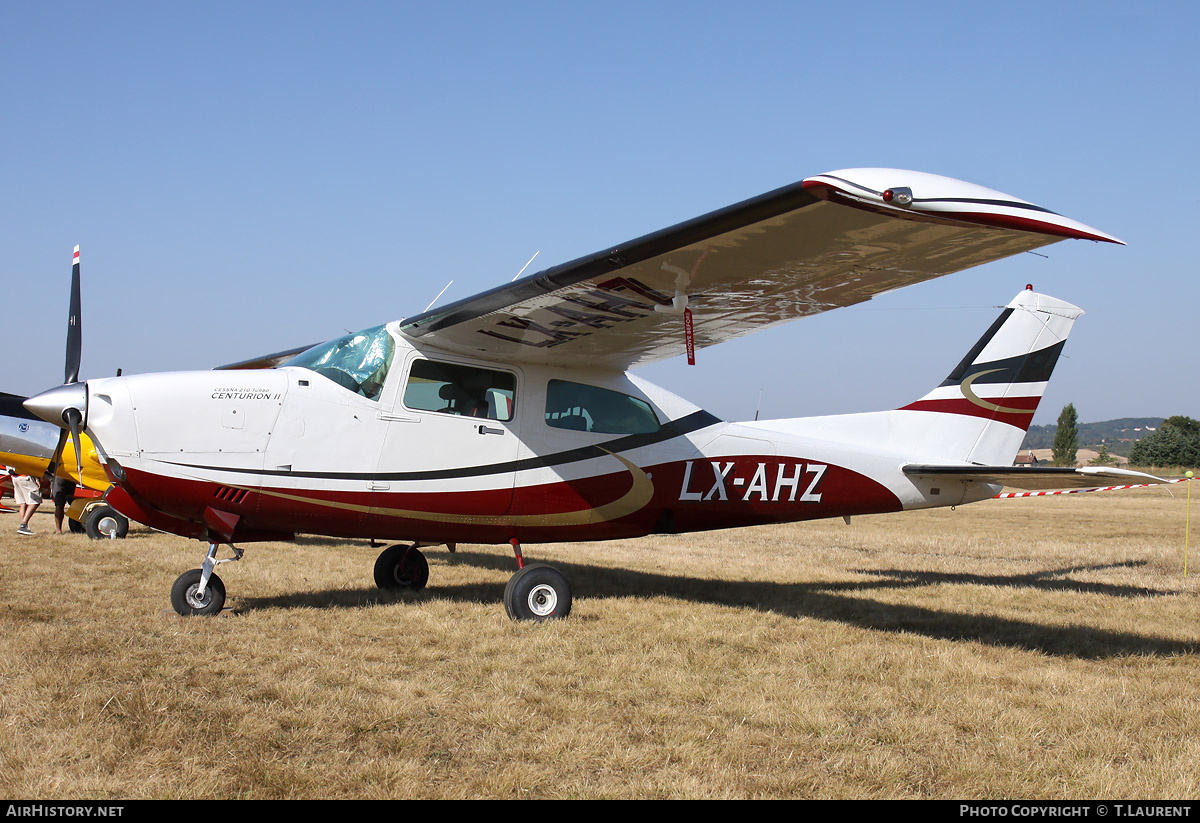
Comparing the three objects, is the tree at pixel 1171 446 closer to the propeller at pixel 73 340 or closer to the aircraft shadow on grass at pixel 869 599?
the aircraft shadow on grass at pixel 869 599

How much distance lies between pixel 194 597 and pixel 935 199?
246 inches

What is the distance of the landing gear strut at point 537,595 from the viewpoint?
7.10 metres

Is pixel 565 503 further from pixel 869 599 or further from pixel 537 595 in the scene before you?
pixel 869 599

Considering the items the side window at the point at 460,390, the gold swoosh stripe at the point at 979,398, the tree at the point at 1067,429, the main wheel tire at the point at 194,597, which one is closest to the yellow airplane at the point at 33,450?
the main wheel tire at the point at 194,597

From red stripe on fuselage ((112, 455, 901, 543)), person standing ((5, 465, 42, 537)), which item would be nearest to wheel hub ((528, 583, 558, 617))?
red stripe on fuselage ((112, 455, 901, 543))

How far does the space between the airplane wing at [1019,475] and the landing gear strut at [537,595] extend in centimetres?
426

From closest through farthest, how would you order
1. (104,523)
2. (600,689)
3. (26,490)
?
(600,689), (104,523), (26,490)

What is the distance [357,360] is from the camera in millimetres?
7293

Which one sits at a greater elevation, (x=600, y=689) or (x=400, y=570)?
(x=600, y=689)

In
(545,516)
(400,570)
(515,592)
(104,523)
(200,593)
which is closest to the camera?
(200,593)

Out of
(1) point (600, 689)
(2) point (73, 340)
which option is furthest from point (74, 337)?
(1) point (600, 689)

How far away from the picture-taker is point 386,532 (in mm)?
7320
